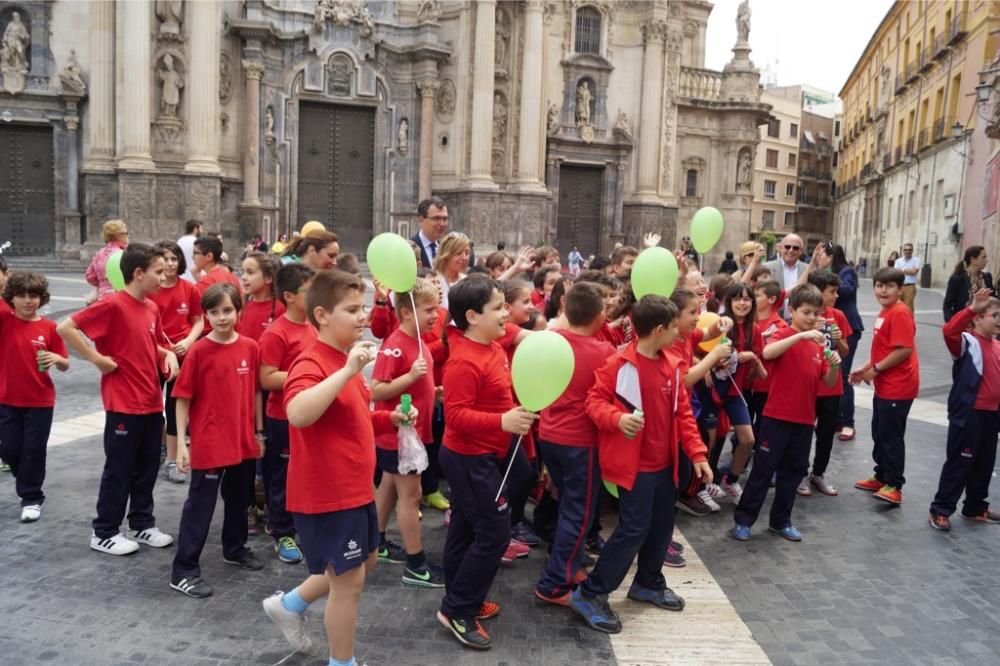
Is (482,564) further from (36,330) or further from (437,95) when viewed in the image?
(437,95)

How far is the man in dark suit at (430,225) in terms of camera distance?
7074 millimetres

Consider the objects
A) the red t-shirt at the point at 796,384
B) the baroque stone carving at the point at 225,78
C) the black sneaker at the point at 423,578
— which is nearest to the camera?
the black sneaker at the point at 423,578

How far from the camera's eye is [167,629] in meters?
3.98

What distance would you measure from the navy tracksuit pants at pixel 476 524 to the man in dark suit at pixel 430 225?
3.16 meters

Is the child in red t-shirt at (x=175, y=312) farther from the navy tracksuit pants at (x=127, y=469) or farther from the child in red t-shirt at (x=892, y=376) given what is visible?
the child in red t-shirt at (x=892, y=376)

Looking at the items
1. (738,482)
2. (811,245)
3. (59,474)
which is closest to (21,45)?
(59,474)

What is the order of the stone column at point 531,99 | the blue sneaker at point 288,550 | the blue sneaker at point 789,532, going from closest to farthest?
the blue sneaker at point 288,550 < the blue sneaker at point 789,532 < the stone column at point 531,99

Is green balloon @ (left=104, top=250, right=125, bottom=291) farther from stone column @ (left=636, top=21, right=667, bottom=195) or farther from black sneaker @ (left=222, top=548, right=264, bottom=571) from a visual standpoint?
stone column @ (left=636, top=21, right=667, bottom=195)

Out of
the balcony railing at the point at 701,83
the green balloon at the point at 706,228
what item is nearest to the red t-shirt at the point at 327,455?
the green balloon at the point at 706,228

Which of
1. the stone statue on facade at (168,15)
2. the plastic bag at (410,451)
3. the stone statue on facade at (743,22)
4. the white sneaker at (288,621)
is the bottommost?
the white sneaker at (288,621)

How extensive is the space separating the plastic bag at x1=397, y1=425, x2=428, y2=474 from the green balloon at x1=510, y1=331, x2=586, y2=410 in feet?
2.69

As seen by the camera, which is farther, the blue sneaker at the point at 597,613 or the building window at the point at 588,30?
the building window at the point at 588,30

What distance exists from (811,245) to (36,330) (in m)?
76.2

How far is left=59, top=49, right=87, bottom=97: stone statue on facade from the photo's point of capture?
20.2 metres
